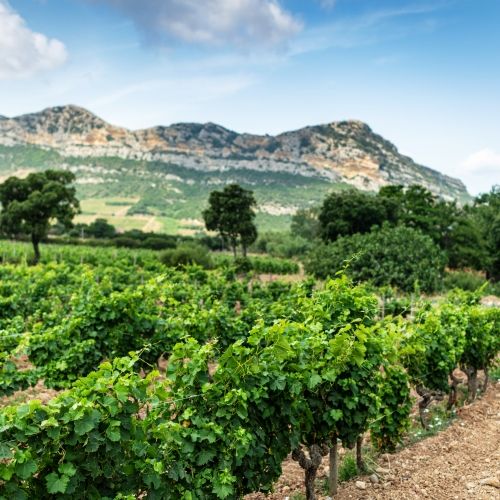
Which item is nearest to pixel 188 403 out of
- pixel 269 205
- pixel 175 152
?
pixel 269 205

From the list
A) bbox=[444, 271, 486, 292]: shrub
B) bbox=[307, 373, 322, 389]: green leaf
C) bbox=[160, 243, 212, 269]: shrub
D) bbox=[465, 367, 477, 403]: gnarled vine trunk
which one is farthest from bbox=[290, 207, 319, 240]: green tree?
bbox=[307, 373, 322, 389]: green leaf

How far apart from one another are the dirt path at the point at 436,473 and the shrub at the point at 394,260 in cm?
2136

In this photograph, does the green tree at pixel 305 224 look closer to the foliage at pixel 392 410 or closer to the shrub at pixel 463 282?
the shrub at pixel 463 282

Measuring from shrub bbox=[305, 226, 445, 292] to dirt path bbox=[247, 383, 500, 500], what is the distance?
21358 millimetres

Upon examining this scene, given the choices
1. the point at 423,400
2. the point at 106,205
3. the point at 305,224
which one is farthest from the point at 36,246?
the point at 106,205

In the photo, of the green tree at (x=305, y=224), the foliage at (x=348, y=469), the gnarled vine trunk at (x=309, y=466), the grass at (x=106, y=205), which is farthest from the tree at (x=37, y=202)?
the grass at (x=106, y=205)

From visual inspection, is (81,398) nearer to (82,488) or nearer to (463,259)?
(82,488)

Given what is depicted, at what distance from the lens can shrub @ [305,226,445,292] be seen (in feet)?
99.2

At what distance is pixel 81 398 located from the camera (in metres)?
3.62

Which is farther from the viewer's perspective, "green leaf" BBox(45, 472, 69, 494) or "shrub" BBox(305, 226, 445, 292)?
"shrub" BBox(305, 226, 445, 292)

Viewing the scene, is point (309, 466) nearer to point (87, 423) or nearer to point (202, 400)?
point (202, 400)

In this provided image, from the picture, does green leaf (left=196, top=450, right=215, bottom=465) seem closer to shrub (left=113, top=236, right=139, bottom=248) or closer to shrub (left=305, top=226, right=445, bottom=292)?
shrub (left=305, top=226, right=445, bottom=292)

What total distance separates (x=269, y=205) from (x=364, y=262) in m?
110

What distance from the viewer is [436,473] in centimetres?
634
